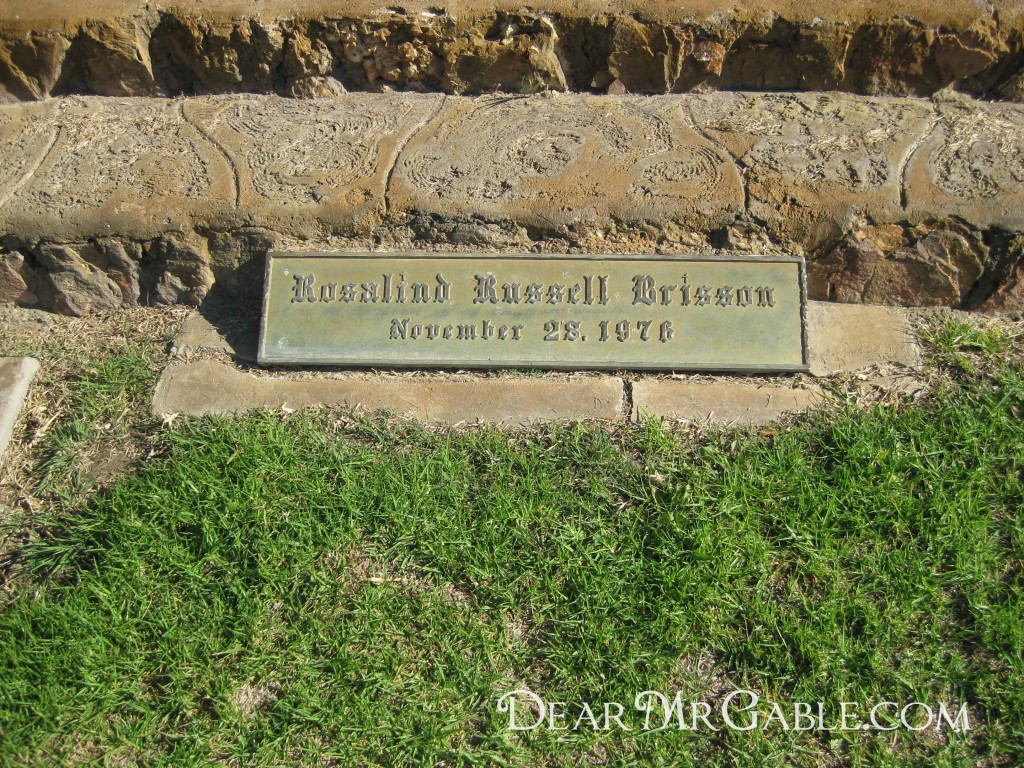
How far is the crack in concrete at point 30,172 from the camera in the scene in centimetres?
358

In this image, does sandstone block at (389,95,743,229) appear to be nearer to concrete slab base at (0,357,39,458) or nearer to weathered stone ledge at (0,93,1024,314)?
weathered stone ledge at (0,93,1024,314)

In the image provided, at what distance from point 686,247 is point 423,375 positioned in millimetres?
1108

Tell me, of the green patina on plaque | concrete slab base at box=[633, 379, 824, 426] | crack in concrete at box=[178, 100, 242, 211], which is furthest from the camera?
crack in concrete at box=[178, 100, 242, 211]

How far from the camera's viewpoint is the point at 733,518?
9.41 feet

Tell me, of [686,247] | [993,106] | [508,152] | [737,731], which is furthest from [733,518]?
[993,106]

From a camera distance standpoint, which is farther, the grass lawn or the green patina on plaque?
the green patina on plaque

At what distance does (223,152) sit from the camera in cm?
364

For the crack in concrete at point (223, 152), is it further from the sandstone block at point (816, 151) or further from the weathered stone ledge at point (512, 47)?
the sandstone block at point (816, 151)

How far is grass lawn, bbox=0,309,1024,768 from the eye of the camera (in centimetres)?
254

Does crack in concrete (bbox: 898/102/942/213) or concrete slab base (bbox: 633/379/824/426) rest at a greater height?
crack in concrete (bbox: 898/102/942/213)
